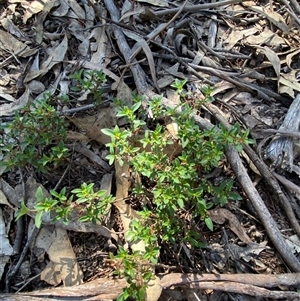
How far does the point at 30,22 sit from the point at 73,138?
3.02 feet

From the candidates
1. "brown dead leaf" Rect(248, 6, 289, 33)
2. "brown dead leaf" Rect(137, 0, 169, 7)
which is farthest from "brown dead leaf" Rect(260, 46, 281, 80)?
"brown dead leaf" Rect(137, 0, 169, 7)

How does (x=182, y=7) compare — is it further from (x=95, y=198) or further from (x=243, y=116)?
(x=95, y=198)

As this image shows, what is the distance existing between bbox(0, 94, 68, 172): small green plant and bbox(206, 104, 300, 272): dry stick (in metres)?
0.82

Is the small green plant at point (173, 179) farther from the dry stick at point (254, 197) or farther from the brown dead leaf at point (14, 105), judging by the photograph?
the brown dead leaf at point (14, 105)

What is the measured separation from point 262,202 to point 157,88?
834 mm

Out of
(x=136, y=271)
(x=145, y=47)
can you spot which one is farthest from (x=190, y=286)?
(x=145, y=47)

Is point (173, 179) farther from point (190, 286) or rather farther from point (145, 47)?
point (145, 47)

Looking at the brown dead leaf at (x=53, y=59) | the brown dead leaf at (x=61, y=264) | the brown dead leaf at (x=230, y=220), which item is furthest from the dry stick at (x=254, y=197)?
the brown dead leaf at (x=61, y=264)

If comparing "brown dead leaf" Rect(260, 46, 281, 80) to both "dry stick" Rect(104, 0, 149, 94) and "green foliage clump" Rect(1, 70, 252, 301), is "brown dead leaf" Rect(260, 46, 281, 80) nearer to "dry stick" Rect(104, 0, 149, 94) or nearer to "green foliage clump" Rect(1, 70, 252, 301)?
"green foliage clump" Rect(1, 70, 252, 301)

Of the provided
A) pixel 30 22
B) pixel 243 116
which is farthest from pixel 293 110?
pixel 30 22

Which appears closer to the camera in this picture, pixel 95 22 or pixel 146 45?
pixel 146 45

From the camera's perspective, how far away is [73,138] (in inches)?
91.4

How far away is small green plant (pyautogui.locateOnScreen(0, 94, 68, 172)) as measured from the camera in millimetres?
2102

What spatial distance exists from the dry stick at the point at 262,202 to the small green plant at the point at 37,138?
82 cm
